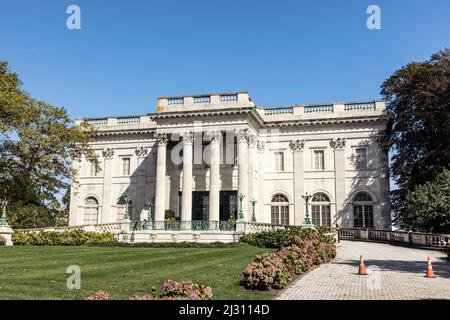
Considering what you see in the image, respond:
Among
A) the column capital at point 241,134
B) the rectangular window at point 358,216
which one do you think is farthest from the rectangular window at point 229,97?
the rectangular window at point 358,216

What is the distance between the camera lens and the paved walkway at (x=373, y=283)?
36.0 feet

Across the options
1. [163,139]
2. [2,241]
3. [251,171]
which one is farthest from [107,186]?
[2,241]

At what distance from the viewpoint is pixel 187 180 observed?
36344 mm

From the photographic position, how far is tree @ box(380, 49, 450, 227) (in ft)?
109

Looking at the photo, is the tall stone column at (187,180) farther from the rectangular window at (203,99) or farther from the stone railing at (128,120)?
the stone railing at (128,120)

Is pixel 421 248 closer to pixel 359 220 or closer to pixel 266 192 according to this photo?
pixel 359 220

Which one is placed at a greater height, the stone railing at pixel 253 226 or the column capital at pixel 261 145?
the column capital at pixel 261 145

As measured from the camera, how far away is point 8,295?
385 inches

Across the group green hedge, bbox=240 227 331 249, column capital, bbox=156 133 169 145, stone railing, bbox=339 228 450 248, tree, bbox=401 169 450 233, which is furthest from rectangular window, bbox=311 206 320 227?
column capital, bbox=156 133 169 145

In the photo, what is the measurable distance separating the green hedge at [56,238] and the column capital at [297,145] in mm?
18605

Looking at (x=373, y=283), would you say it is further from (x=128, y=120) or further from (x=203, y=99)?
(x=128, y=120)

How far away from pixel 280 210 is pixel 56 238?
63.4 feet

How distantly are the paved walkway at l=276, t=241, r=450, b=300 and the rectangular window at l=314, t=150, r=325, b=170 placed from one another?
800 inches

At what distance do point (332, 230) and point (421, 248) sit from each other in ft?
21.8
